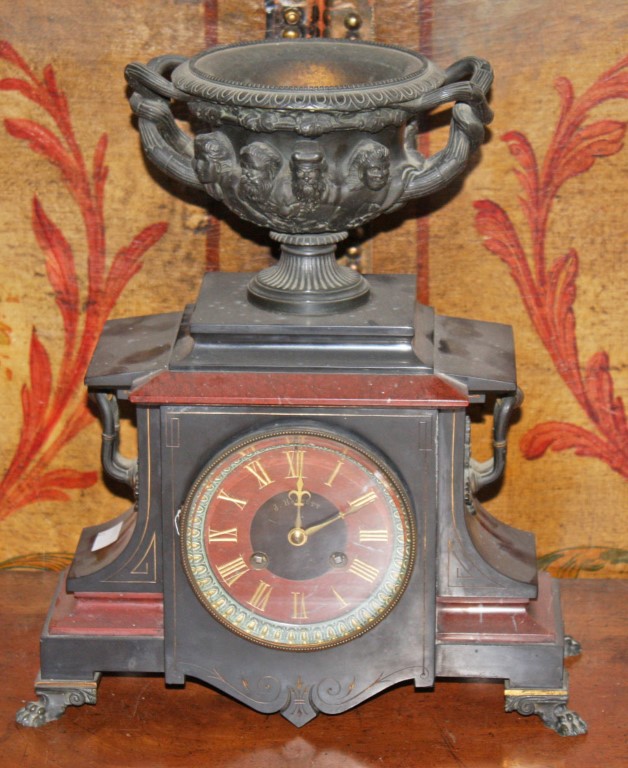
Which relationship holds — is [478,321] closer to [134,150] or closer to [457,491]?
[457,491]

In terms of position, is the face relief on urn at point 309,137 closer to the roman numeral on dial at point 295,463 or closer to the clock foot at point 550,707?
the roman numeral on dial at point 295,463

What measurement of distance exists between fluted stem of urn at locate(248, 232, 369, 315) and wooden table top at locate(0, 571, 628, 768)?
0.65m

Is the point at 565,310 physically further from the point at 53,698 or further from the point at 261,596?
the point at 53,698

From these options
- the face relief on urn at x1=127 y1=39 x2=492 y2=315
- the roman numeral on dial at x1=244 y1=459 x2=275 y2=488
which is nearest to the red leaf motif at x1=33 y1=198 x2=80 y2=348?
the face relief on urn at x1=127 y1=39 x2=492 y2=315

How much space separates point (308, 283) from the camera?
2.48 m

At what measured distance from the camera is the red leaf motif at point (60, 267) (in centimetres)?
283

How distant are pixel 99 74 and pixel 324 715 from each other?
1110mm

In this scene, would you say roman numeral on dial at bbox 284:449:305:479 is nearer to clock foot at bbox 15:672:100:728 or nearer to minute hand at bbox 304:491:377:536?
minute hand at bbox 304:491:377:536

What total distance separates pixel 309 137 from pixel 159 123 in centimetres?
29

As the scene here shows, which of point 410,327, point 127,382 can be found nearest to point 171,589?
point 127,382

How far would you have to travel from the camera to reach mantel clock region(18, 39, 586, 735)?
236cm

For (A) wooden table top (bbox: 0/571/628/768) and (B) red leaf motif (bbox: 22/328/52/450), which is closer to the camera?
(A) wooden table top (bbox: 0/571/628/768)

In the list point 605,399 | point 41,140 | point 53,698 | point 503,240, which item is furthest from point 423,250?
point 53,698

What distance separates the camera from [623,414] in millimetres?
2920
